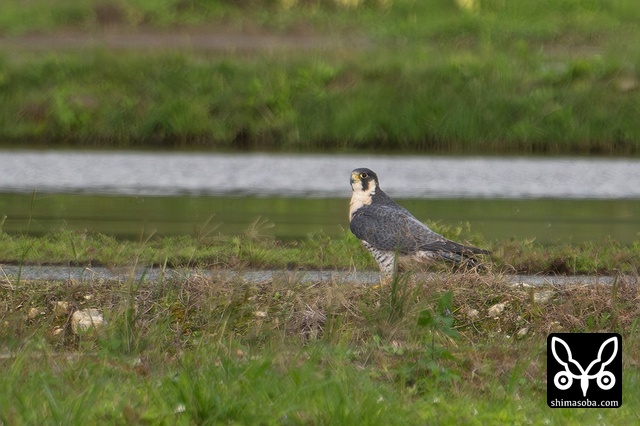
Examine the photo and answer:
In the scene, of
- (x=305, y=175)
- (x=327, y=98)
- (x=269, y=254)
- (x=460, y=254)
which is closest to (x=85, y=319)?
(x=460, y=254)

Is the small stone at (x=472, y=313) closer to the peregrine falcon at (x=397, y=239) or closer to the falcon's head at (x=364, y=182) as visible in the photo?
Result: the peregrine falcon at (x=397, y=239)

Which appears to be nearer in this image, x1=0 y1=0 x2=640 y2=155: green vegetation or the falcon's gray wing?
the falcon's gray wing

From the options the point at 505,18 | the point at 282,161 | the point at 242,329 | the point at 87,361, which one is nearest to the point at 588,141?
the point at 282,161

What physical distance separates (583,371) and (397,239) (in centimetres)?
376

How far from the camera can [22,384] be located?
7055mm

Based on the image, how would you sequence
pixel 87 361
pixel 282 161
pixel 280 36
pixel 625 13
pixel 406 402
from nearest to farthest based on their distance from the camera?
pixel 406 402, pixel 87 361, pixel 282 161, pixel 280 36, pixel 625 13

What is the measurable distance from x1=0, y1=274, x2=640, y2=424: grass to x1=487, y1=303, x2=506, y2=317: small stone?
0.03 meters

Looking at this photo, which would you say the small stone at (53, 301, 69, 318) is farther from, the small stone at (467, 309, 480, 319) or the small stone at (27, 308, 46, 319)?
the small stone at (467, 309, 480, 319)

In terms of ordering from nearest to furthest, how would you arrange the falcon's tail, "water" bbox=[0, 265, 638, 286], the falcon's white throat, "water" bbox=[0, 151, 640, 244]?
"water" bbox=[0, 265, 638, 286], the falcon's tail, the falcon's white throat, "water" bbox=[0, 151, 640, 244]

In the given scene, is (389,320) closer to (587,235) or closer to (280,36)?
(587,235)

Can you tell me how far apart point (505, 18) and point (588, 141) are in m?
9.05

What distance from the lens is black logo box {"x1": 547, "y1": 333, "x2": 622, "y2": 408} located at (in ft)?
23.2

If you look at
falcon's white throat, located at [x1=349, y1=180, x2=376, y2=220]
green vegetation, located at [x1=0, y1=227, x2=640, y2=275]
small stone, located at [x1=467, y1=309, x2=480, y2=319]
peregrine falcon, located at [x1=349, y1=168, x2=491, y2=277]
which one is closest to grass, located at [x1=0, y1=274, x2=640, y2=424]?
small stone, located at [x1=467, y1=309, x2=480, y2=319]

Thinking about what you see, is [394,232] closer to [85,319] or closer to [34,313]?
[85,319]
